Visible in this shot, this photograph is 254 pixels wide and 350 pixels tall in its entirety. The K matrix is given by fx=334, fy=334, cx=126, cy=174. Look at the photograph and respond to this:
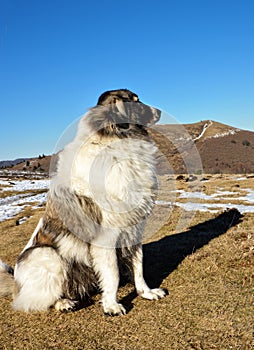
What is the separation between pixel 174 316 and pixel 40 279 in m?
1.72

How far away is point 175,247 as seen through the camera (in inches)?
266

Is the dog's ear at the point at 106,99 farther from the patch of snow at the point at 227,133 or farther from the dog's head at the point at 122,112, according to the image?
the patch of snow at the point at 227,133

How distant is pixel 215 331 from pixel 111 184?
1.91 metres

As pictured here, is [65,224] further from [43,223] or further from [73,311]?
[73,311]

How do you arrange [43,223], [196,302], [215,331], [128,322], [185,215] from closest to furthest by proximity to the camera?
[215,331], [128,322], [196,302], [43,223], [185,215]

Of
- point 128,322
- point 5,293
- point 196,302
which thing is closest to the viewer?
point 128,322

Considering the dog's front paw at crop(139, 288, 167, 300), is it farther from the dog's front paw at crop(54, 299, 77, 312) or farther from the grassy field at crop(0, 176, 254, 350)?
the dog's front paw at crop(54, 299, 77, 312)

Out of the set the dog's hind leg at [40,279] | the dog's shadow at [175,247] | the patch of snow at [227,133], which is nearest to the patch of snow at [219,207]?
the dog's shadow at [175,247]

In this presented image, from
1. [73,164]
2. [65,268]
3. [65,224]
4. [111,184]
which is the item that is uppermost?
[73,164]

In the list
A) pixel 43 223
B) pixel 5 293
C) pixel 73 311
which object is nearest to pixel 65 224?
pixel 43 223

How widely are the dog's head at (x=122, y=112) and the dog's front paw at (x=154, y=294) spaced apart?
2112 mm

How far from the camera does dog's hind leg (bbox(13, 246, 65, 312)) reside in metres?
4.22

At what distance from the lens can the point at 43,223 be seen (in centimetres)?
461

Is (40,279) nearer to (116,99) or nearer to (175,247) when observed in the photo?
(116,99)
